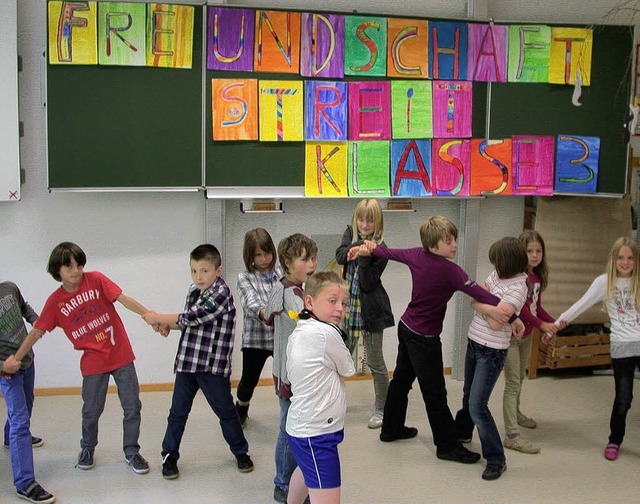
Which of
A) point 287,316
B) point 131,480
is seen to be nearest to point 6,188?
point 131,480

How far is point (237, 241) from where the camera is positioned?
496 cm

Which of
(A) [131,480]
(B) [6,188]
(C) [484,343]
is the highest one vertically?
(B) [6,188]

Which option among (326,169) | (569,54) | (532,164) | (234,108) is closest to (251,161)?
(234,108)

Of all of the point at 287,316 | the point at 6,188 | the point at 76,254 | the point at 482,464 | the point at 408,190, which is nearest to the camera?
the point at 287,316

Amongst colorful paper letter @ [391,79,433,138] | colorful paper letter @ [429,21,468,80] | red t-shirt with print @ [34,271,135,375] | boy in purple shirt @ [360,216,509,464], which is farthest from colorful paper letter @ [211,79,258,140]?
red t-shirt with print @ [34,271,135,375]

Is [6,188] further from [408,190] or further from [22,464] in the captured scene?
[408,190]

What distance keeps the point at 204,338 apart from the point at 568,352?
9.10 ft

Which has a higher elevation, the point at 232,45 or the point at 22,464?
the point at 232,45

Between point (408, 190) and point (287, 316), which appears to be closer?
point (287, 316)

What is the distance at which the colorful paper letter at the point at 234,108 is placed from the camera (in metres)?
4.63

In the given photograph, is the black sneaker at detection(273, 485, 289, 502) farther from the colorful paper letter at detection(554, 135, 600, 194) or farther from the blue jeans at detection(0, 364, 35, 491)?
the colorful paper letter at detection(554, 135, 600, 194)

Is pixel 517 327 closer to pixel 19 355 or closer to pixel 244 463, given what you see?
pixel 244 463

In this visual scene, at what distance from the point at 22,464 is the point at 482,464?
2.16 meters

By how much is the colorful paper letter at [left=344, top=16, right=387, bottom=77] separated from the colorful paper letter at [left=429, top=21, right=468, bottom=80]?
0.31 m
